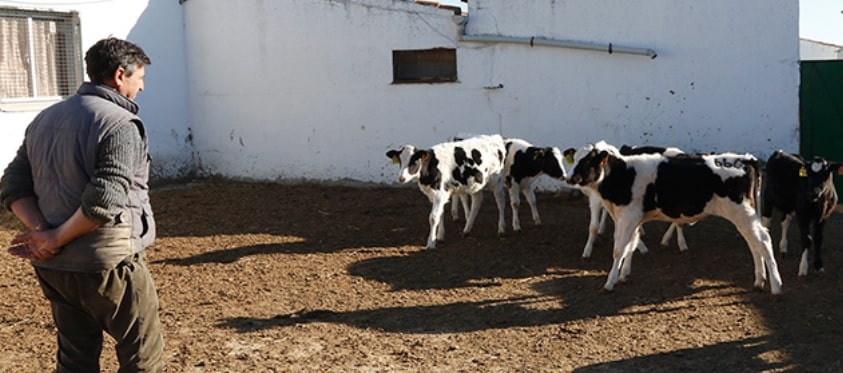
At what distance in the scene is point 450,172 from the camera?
394 inches

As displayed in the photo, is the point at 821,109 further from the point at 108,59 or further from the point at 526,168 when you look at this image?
the point at 108,59

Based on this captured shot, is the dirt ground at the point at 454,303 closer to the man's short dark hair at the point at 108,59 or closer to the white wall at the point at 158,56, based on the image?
the man's short dark hair at the point at 108,59

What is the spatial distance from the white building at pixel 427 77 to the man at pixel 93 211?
374 inches

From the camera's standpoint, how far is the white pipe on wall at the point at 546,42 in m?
12.1

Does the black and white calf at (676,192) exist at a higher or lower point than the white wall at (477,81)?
lower

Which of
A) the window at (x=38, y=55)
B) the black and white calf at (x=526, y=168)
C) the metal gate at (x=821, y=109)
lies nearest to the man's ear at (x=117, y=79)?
the black and white calf at (x=526, y=168)

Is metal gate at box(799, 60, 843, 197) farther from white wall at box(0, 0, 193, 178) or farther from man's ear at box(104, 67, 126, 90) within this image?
white wall at box(0, 0, 193, 178)

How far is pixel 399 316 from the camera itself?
6926 mm

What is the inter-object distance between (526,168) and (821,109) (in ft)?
14.8

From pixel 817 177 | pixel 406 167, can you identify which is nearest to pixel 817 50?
pixel 817 177

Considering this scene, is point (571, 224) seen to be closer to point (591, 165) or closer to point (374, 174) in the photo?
point (591, 165)

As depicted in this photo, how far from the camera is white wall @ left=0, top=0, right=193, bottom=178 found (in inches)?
549

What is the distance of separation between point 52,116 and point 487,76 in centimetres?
987

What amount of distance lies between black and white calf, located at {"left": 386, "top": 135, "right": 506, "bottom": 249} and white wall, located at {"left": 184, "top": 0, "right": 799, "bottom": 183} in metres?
2.61
